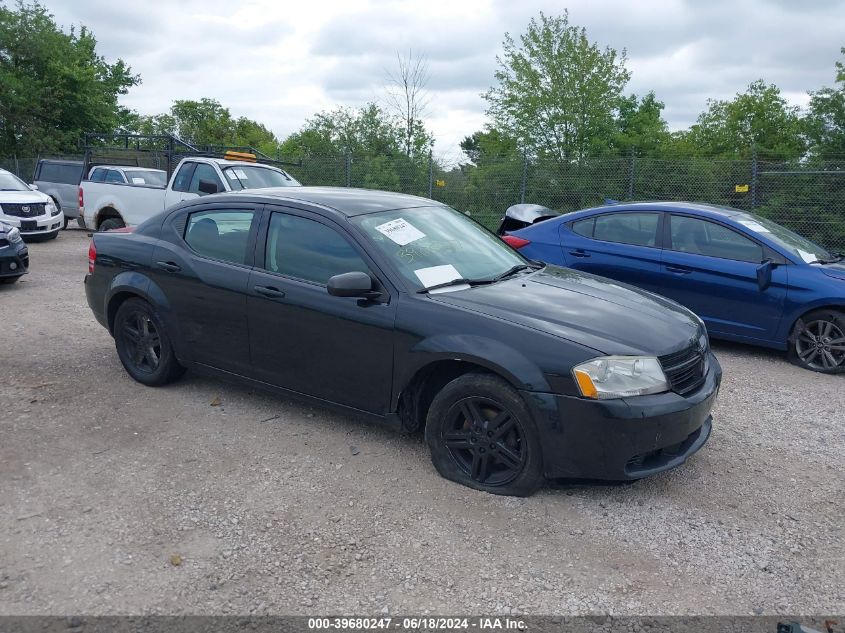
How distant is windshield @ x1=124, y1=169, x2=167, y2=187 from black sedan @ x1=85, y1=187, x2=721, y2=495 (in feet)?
38.1

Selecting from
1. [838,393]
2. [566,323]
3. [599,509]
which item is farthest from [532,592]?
[838,393]

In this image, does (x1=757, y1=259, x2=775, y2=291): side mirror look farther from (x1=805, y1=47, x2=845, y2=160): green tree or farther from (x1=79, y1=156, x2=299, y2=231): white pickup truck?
(x1=805, y1=47, x2=845, y2=160): green tree

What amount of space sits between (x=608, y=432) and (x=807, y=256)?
14.7 ft

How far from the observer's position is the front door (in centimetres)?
408

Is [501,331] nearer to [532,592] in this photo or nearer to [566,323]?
[566,323]

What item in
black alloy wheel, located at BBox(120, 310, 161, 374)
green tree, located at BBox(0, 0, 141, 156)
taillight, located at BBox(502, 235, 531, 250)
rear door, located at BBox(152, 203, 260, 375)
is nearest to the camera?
rear door, located at BBox(152, 203, 260, 375)

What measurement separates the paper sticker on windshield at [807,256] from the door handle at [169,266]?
559cm

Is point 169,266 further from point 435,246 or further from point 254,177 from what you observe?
point 254,177

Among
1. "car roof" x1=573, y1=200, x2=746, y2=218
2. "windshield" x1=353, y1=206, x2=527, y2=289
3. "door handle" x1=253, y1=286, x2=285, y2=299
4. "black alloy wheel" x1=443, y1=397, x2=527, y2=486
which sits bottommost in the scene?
"black alloy wheel" x1=443, y1=397, x2=527, y2=486

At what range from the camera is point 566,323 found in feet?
12.3

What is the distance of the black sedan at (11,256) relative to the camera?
9172 millimetres

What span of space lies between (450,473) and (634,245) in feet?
14.3

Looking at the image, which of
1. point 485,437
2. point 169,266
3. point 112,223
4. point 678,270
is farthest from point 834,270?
point 112,223

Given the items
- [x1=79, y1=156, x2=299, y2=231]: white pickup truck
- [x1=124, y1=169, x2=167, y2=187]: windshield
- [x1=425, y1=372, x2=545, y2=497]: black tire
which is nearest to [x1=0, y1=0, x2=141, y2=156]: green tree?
[x1=124, y1=169, x2=167, y2=187]: windshield
